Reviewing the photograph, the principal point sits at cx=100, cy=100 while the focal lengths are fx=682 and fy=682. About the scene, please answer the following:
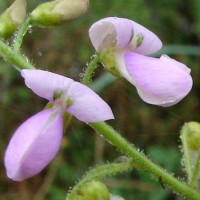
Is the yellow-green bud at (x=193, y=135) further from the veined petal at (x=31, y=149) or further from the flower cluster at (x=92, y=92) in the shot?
the veined petal at (x=31, y=149)

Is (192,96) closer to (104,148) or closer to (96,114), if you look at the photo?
(104,148)

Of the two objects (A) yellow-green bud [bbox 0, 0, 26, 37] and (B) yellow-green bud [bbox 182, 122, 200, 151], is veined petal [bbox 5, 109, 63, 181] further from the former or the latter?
(B) yellow-green bud [bbox 182, 122, 200, 151]

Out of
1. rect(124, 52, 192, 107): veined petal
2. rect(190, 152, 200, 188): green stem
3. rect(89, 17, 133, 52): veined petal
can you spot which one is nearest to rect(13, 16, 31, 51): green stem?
rect(89, 17, 133, 52): veined petal

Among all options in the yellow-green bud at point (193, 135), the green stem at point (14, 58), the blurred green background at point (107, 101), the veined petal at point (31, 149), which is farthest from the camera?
the blurred green background at point (107, 101)

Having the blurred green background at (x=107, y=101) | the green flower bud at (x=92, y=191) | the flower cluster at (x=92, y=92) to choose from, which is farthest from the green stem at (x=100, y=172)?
the blurred green background at (x=107, y=101)

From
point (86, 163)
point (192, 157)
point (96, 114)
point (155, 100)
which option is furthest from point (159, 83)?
point (86, 163)

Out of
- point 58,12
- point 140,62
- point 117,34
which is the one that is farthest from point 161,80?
point 58,12
